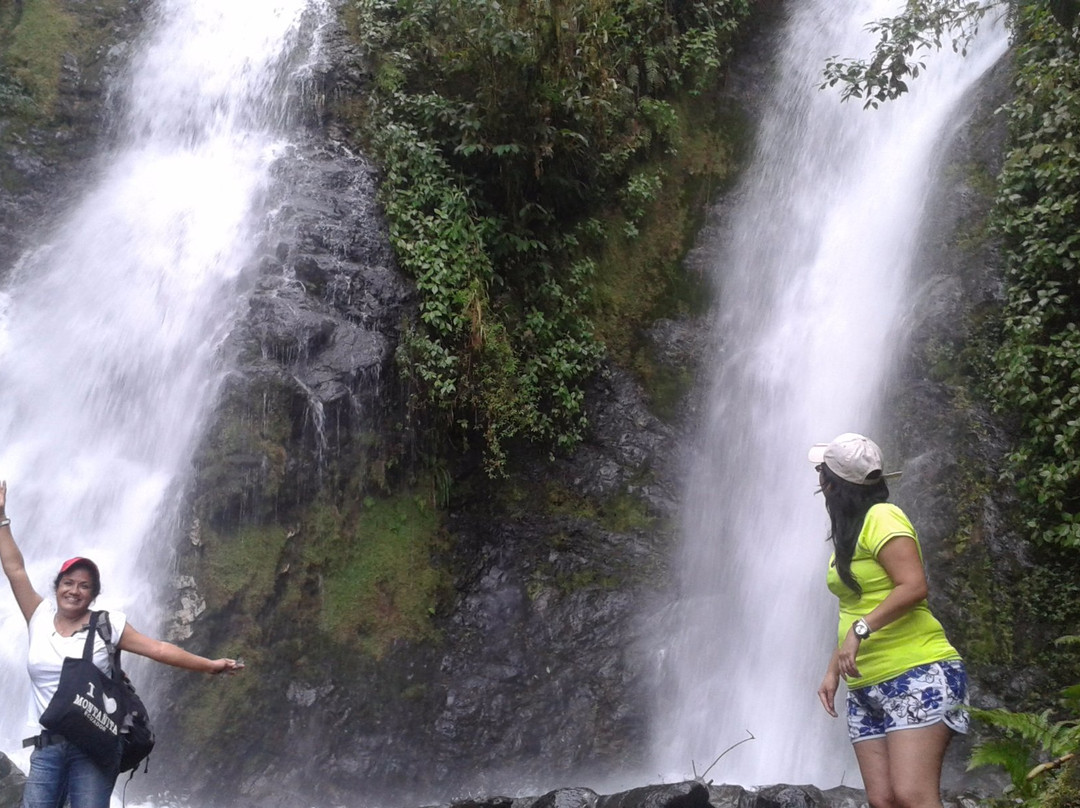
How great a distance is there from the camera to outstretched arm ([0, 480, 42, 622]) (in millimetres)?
3418

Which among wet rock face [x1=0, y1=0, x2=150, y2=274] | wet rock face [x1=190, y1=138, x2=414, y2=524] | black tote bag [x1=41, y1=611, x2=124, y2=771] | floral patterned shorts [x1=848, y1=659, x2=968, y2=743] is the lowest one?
floral patterned shorts [x1=848, y1=659, x2=968, y2=743]

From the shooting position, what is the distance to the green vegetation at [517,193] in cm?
776

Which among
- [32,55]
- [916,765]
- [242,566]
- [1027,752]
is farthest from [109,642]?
[32,55]

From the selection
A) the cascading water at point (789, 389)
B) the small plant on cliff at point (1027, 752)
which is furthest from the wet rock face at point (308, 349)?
the small plant on cliff at point (1027, 752)

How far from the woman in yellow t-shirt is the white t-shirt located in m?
2.68

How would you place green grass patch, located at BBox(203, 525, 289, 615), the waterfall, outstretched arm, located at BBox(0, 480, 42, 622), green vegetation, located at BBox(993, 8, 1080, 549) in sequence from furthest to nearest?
1. the waterfall
2. green grass patch, located at BBox(203, 525, 289, 615)
3. green vegetation, located at BBox(993, 8, 1080, 549)
4. outstretched arm, located at BBox(0, 480, 42, 622)

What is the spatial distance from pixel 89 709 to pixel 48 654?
27cm

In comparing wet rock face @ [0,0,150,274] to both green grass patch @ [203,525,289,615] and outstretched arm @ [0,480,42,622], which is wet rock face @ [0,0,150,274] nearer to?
green grass patch @ [203,525,289,615]

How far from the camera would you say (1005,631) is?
234 inches

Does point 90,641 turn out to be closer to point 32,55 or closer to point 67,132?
point 67,132

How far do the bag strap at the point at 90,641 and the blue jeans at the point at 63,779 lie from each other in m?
0.31

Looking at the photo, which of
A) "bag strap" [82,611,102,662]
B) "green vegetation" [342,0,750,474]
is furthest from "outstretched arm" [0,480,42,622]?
"green vegetation" [342,0,750,474]

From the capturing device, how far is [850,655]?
3.04 m

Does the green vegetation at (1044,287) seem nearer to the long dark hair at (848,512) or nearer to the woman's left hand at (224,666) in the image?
the long dark hair at (848,512)
